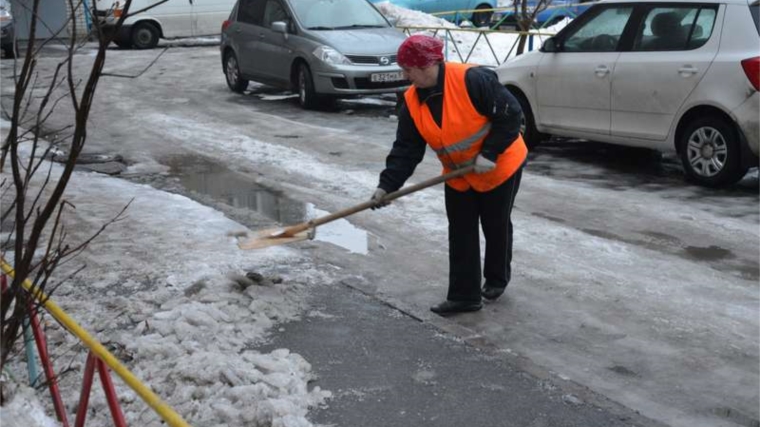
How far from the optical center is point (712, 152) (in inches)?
345

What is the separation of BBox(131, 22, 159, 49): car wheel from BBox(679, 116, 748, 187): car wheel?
679 inches

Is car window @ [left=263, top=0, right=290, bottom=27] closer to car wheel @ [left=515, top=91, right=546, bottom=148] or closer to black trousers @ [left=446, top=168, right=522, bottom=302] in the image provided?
car wheel @ [left=515, top=91, right=546, bottom=148]

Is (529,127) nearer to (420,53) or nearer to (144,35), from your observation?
(420,53)

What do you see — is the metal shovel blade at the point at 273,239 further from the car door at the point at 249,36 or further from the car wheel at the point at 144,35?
the car wheel at the point at 144,35

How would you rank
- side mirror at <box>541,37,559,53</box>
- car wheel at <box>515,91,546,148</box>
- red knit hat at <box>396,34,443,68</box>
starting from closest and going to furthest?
1. red knit hat at <box>396,34,443,68</box>
2. side mirror at <box>541,37,559,53</box>
3. car wheel at <box>515,91,546,148</box>

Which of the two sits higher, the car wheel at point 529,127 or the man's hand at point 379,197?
the man's hand at point 379,197

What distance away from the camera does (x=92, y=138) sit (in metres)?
11.9

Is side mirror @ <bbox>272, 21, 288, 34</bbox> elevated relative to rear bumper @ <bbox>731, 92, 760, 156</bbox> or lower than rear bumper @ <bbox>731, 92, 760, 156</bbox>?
elevated

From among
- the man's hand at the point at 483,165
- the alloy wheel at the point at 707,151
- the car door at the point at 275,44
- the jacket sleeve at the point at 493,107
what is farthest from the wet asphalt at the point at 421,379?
the car door at the point at 275,44

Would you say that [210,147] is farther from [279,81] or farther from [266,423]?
[266,423]

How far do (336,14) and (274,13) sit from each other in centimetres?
98

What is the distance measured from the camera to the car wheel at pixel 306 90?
14.1m

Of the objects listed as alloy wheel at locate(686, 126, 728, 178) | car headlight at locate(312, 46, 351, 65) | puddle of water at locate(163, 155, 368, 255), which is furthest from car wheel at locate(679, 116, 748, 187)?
car headlight at locate(312, 46, 351, 65)

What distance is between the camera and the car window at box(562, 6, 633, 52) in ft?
32.0
